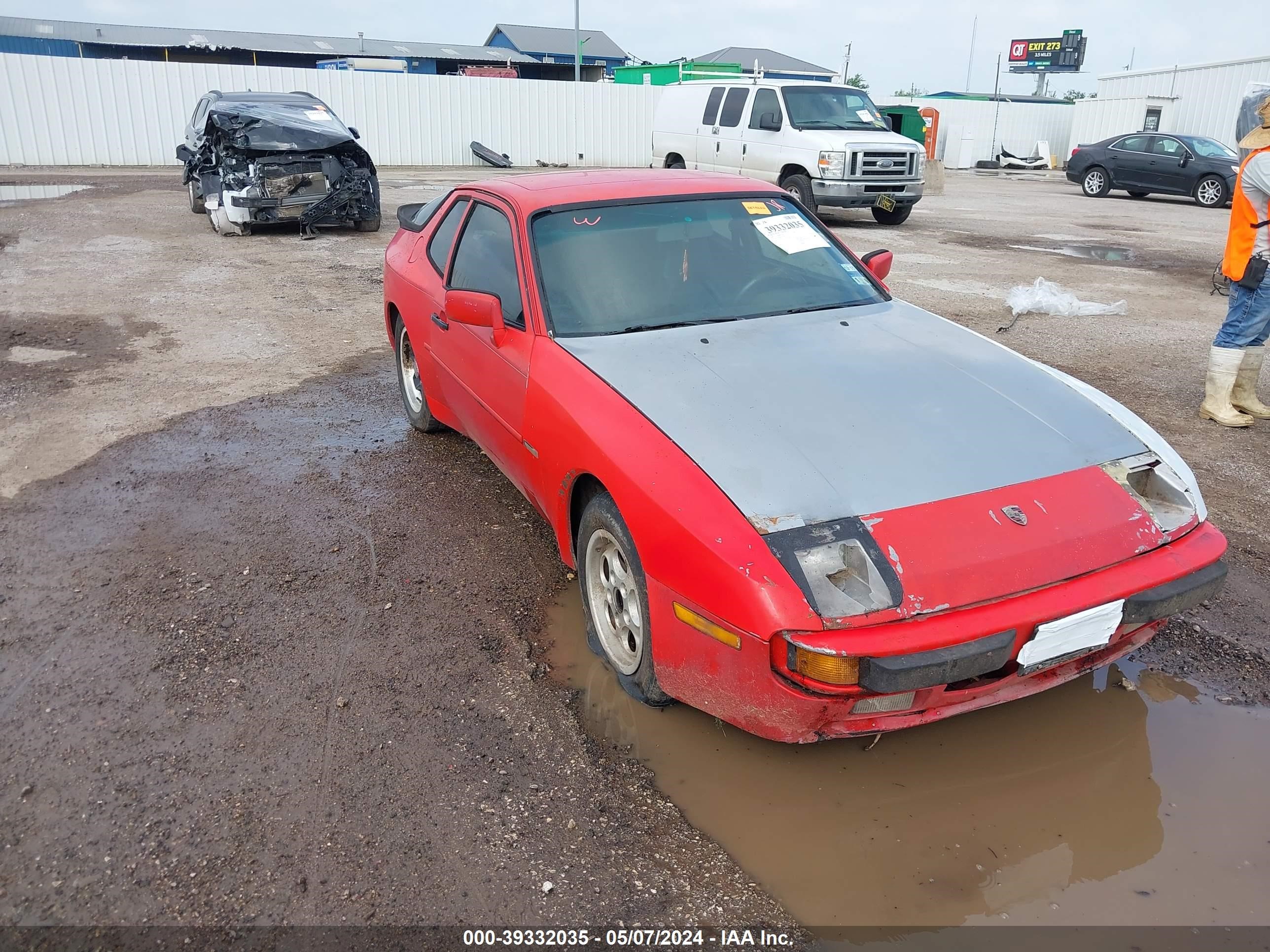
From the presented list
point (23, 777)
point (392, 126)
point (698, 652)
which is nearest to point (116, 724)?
point (23, 777)

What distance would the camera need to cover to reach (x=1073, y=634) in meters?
2.41

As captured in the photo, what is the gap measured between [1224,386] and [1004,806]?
4.04 metres

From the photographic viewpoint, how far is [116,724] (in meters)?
2.87

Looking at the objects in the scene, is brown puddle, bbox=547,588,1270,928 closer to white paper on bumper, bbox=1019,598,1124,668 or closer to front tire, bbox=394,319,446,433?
white paper on bumper, bbox=1019,598,1124,668

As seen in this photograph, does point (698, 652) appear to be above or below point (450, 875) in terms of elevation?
above

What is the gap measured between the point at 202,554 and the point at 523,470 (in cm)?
150

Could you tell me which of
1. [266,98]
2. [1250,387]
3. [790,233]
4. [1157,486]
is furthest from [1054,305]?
[266,98]

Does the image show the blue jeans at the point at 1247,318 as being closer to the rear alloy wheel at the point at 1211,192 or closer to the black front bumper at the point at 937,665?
the black front bumper at the point at 937,665

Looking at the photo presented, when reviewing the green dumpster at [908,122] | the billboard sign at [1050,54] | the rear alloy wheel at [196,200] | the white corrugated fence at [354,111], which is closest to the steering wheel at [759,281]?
the rear alloy wheel at [196,200]

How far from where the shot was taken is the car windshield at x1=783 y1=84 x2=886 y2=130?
1386cm

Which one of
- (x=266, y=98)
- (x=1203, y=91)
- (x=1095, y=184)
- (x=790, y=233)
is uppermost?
(x=1203, y=91)

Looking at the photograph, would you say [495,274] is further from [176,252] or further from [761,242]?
[176,252]

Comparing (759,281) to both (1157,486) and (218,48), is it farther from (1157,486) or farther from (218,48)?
(218,48)

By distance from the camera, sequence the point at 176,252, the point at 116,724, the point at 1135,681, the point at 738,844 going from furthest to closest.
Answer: the point at 176,252
the point at 1135,681
the point at 116,724
the point at 738,844
